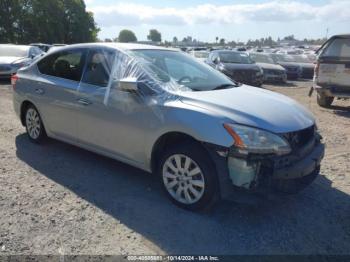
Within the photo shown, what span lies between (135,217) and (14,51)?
13309mm

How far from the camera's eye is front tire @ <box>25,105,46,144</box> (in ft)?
18.4

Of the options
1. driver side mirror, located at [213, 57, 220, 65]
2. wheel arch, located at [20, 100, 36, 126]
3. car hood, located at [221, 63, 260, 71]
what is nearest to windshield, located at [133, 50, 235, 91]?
wheel arch, located at [20, 100, 36, 126]

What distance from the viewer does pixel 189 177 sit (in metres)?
3.73

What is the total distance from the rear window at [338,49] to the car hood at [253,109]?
5.67m

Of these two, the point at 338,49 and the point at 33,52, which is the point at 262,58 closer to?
the point at 338,49

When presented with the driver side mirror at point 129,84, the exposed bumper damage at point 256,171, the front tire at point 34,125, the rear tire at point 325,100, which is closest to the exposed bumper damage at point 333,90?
the rear tire at point 325,100

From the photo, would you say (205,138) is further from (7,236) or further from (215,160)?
(7,236)

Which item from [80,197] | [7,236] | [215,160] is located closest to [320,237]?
[215,160]

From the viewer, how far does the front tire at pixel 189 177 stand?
3568 mm

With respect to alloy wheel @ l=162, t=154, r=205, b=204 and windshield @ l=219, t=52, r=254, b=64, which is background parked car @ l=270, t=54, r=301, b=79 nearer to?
windshield @ l=219, t=52, r=254, b=64

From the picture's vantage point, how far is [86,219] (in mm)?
3623

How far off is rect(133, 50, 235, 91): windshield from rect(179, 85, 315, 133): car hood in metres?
0.32

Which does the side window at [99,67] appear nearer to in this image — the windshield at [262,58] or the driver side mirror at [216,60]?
the driver side mirror at [216,60]

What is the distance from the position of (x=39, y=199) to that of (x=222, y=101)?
7.29 feet
